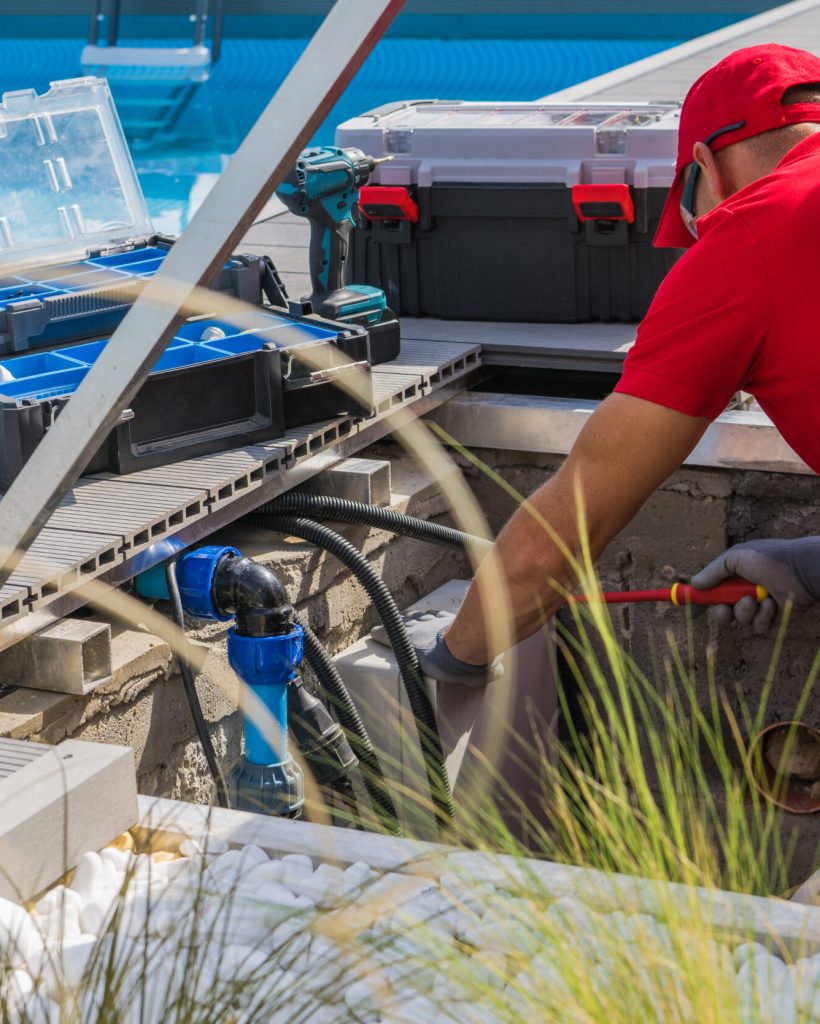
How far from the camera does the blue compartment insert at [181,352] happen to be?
2846 mm

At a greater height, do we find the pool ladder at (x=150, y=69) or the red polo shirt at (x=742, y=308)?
the pool ladder at (x=150, y=69)

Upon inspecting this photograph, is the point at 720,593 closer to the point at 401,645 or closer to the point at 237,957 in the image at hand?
the point at 401,645

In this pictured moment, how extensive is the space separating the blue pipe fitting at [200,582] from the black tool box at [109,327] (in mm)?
352

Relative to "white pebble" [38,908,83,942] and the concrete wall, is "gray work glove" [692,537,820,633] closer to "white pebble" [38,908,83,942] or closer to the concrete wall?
the concrete wall

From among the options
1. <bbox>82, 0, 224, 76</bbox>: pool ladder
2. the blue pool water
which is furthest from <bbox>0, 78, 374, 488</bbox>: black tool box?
<bbox>82, 0, 224, 76</bbox>: pool ladder

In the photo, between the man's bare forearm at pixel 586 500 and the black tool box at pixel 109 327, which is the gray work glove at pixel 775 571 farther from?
the black tool box at pixel 109 327

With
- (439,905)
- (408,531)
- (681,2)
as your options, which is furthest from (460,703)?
(681,2)

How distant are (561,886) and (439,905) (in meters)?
0.21

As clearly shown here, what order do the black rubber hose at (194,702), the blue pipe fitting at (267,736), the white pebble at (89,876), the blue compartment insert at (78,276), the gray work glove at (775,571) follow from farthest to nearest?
the blue compartment insert at (78,276) < the gray work glove at (775,571) < the black rubber hose at (194,702) < the blue pipe fitting at (267,736) < the white pebble at (89,876)

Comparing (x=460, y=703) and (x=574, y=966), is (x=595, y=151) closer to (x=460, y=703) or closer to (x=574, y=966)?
(x=460, y=703)

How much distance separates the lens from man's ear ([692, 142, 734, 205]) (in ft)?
7.80

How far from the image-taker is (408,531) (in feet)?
10.5

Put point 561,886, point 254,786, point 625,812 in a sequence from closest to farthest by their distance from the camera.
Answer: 1. point 625,812
2. point 561,886
3. point 254,786

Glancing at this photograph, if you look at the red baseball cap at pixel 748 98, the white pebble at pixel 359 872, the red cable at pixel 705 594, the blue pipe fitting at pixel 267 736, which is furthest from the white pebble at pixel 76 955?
the red baseball cap at pixel 748 98
